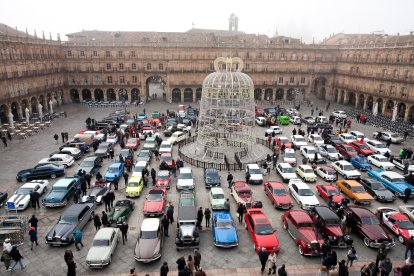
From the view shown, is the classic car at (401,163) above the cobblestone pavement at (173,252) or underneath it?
above

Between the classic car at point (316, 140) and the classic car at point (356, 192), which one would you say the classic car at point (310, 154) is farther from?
the classic car at point (356, 192)

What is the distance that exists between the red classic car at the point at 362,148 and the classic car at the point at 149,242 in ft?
75.1

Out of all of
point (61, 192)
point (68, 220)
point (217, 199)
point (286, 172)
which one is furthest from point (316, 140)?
point (68, 220)

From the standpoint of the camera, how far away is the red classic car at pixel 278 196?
63.6ft

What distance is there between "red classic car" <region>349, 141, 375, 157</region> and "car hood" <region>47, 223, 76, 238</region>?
26.7 meters

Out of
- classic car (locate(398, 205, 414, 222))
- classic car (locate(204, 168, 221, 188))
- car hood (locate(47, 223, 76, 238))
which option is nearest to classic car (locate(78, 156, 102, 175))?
car hood (locate(47, 223, 76, 238))

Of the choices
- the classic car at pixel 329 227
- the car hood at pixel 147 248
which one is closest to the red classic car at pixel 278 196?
the classic car at pixel 329 227

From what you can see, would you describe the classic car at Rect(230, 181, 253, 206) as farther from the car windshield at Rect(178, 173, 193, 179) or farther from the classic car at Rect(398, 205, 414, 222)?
the classic car at Rect(398, 205, 414, 222)

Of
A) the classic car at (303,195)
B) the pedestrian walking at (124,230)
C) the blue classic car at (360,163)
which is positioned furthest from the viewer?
the blue classic car at (360,163)

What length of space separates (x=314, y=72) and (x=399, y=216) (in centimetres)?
5037

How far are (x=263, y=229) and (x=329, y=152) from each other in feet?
55.2

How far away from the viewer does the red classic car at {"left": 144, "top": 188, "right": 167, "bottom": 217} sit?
18203mm

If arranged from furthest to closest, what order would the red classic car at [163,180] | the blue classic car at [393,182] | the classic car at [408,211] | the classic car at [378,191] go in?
1. the red classic car at [163,180]
2. the blue classic car at [393,182]
3. the classic car at [378,191]
4. the classic car at [408,211]

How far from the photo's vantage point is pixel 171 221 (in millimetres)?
17703
